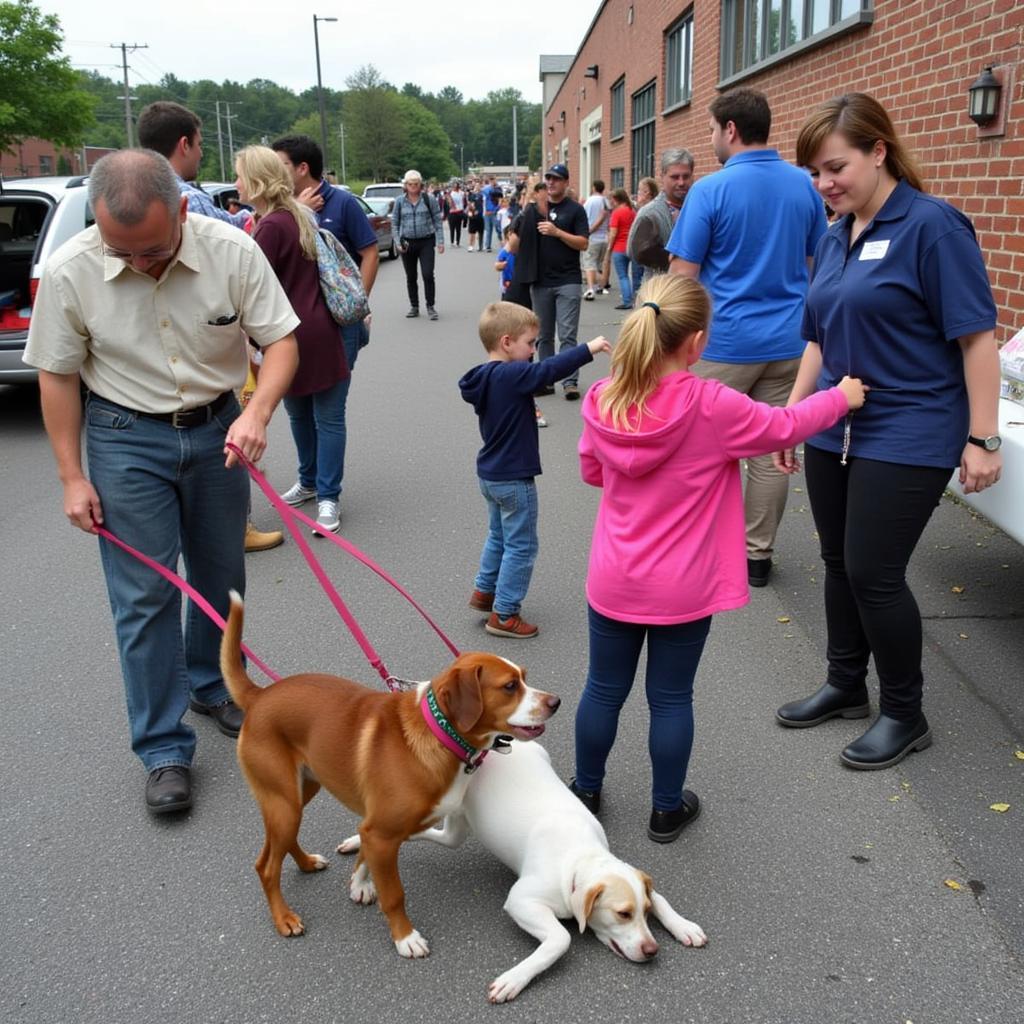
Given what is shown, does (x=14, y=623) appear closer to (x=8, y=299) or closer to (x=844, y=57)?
(x=8, y=299)

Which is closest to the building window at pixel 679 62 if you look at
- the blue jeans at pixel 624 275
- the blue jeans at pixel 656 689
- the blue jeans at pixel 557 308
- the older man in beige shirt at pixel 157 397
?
the blue jeans at pixel 624 275

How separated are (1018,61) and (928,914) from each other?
4.85m

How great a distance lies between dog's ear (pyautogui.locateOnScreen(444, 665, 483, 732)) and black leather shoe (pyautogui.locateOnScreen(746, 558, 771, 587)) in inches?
113

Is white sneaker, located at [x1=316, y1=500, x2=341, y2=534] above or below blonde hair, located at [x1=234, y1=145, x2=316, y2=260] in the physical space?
below

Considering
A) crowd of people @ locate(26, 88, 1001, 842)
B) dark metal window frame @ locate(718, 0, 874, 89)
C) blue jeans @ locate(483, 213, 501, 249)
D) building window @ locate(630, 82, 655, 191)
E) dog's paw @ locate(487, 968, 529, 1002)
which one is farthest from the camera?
blue jeans @ locate(483, 213, 501, 249)

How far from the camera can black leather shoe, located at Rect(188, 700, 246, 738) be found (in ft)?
12.2

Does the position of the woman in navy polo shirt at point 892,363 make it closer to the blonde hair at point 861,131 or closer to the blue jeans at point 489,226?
the blonde hair at point 861,131

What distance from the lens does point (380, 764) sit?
251 centimetres

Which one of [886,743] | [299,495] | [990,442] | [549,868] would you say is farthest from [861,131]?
[299,495]

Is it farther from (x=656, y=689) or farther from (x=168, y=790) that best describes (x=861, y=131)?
(x=168, y=790)

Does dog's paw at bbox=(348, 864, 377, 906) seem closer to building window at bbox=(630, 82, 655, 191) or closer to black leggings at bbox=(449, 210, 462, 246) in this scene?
building window at bbox=(630, 82, 655, 191)

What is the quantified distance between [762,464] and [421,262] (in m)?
10.5

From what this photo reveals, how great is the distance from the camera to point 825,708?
12.1ft

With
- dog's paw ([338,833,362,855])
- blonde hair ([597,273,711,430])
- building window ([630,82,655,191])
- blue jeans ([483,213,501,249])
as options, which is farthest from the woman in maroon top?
blue jeans ([483,213,501,249])
